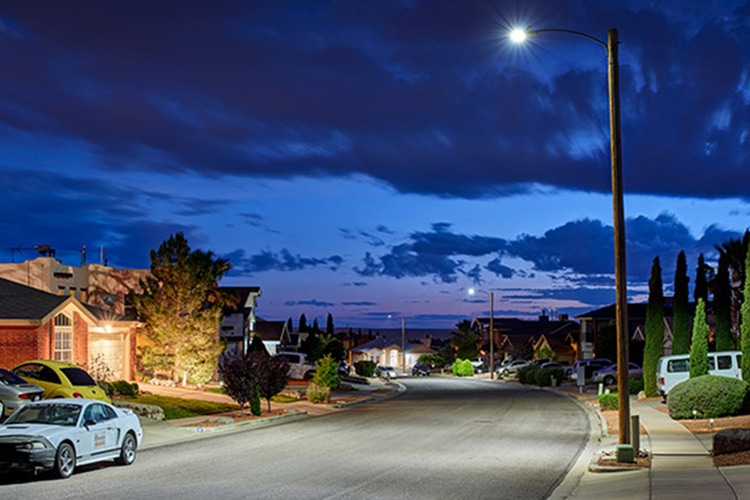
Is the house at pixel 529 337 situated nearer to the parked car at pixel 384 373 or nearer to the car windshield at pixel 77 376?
the parked car at pixel 384 373

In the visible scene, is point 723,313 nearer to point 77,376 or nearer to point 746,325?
point 746,325

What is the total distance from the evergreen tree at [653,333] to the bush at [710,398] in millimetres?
13242

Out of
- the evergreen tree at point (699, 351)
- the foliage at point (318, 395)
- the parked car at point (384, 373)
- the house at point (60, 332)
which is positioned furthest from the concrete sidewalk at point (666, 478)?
the parked car at point (384, 373)

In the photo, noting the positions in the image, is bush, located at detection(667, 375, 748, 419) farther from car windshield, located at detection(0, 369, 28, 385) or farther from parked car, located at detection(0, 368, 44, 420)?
car windshield, located at detection(0, 369, 28, 385)

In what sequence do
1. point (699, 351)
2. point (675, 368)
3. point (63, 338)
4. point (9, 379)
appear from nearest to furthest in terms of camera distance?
point (9, 379)
point (699, 351)
point (63, 338)
point (675, 368)

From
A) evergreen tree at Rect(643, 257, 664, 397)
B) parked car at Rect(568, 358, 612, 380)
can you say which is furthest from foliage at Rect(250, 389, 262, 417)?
parked car at Rect(568, 358, 612, 380)

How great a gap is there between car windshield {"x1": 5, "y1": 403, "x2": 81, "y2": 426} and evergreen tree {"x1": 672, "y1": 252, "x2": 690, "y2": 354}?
31616 millimetres

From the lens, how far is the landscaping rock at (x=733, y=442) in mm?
17589

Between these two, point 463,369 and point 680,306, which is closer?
point 680,306

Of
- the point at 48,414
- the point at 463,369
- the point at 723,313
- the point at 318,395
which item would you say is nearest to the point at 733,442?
the point at 48,414

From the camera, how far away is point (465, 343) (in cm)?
10894

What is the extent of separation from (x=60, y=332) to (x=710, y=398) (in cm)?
2531

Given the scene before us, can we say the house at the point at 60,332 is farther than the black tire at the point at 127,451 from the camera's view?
Yes

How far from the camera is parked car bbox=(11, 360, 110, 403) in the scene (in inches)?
1099
